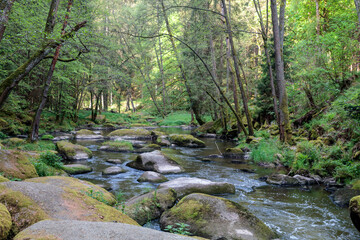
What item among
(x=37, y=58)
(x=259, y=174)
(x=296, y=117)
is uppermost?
(x=37, y=58)

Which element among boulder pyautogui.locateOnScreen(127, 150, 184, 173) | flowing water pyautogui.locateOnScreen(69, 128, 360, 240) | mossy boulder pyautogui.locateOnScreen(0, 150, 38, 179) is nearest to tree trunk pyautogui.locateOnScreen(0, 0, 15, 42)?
mossy boulder pyautogui.locateOnScreen(0, 150, 38, 179)

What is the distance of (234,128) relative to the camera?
1758 cm

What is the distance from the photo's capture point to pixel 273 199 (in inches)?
216

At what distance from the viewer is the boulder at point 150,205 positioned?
4113mm

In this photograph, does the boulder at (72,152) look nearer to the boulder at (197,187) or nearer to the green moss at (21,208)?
the boulder at (197,187)

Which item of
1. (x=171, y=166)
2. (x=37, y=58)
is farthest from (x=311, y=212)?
(x=37, y=58)

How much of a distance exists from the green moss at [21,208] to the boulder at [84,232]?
58 cm

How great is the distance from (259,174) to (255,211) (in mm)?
3183

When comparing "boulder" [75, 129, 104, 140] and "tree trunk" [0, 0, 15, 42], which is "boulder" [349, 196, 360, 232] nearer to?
"tree trunk" [0, 0, 15, 42]

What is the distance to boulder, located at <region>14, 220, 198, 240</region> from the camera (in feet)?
5.79

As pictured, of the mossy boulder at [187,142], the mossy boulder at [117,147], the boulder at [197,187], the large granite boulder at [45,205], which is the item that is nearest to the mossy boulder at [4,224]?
the large granite boulder at [45,205]

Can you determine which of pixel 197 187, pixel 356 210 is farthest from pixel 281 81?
pixel 356 210

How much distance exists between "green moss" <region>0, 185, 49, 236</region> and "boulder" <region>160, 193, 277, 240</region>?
2.01 m

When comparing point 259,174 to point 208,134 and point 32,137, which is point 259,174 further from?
point 208,134
